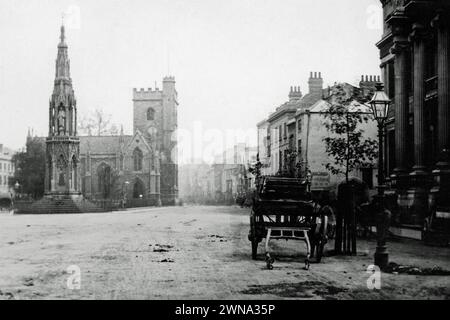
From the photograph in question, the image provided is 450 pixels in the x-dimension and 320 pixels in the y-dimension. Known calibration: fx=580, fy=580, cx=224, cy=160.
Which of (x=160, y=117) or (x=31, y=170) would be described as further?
(x=160, y=117)

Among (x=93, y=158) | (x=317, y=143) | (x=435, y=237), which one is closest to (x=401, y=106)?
(x=435, y=237)

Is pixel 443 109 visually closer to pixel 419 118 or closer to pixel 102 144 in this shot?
pixel 419 118

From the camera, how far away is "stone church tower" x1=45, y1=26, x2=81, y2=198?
50406mm

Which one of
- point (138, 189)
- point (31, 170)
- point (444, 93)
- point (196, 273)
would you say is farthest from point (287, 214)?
point (138, 189)

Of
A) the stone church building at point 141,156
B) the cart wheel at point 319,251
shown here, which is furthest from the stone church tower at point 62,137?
the cart wheel at point 319,251

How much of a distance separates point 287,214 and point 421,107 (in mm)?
10933

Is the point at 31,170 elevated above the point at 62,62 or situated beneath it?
situated beneath

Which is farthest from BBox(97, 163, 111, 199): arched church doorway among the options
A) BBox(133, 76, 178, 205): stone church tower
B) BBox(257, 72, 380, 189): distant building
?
BBox(257, 72, 380, 189): distant building

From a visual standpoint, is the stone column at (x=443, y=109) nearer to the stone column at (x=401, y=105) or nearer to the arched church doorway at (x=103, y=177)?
the stone column at (x=401, y=105)

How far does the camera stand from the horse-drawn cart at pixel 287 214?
38.2 feet

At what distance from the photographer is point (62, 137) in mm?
50406

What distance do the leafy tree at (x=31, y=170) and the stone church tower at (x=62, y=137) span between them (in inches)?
819
